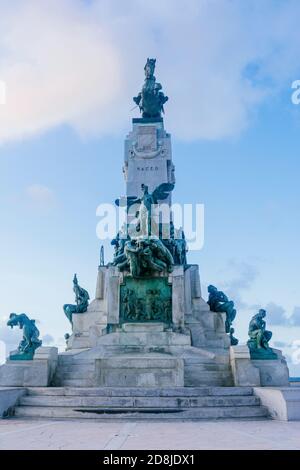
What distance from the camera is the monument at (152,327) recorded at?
12.0m

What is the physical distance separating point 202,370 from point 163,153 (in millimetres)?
14147

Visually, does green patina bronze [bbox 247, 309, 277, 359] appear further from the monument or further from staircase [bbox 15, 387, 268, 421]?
staircase [bbox 15, 387, 268, 421]

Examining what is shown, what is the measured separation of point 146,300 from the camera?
1895cm

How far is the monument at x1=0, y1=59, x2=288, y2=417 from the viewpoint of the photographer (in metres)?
12.0

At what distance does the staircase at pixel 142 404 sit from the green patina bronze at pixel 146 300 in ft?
22.3

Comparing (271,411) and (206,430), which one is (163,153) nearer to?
(271,411)

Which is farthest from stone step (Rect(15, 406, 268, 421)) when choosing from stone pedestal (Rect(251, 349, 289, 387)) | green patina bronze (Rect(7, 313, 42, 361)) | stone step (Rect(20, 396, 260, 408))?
green patina bronze (Rect(7, 313, 42, 361))

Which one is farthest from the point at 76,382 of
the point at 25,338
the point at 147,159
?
the point at 147,159

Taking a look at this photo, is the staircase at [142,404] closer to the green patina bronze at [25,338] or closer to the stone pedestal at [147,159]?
the green patina bronze at [25,338]

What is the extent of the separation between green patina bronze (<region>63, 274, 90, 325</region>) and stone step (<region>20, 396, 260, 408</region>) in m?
9.11

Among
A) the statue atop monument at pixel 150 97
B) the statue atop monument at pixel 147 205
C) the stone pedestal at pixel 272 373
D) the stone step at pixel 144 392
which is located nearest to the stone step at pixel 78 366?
the stone step at pixel 144 392

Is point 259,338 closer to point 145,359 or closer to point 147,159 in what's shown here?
point 145,359
